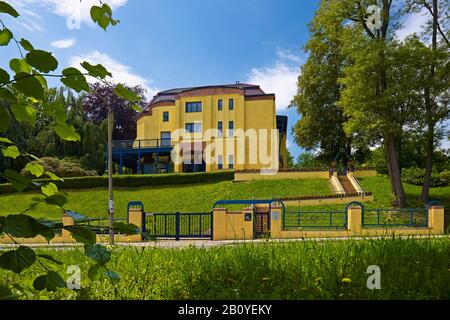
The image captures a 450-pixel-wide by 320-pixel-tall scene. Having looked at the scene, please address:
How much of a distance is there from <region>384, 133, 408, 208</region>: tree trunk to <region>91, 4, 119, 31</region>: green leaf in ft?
79.4

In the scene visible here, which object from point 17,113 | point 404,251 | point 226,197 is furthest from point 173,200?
point 17,113

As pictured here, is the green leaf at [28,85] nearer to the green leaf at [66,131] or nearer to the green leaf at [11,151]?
the green leaf at [66,131]

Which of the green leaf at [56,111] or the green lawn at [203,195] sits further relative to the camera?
the green lawn at [203,195]

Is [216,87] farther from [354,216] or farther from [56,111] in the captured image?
[56,111]

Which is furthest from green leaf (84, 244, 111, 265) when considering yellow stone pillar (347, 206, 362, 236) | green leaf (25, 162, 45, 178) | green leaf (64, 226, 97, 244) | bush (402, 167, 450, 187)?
bush (402, 167, 450, 187)

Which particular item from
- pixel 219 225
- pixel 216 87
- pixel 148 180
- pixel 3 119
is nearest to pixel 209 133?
pixel 216 87

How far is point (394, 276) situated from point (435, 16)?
25890 mm

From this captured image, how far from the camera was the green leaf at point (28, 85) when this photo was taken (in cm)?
149

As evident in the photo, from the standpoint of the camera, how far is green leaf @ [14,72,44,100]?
4.89ft

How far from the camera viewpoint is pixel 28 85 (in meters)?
1.50

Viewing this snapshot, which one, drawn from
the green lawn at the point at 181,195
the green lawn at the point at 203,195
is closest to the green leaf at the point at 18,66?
the green lawn at the point at 203,195

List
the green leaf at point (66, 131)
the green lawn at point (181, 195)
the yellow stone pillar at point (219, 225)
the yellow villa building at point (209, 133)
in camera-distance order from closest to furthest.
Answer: the green leaf at point (66, 131) → the yellow stone pillar at point (219, 225) → the green lawn at point (181, 195) → the yellow villa building at point (209, 133)

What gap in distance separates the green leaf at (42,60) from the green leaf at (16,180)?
55 centimetres
